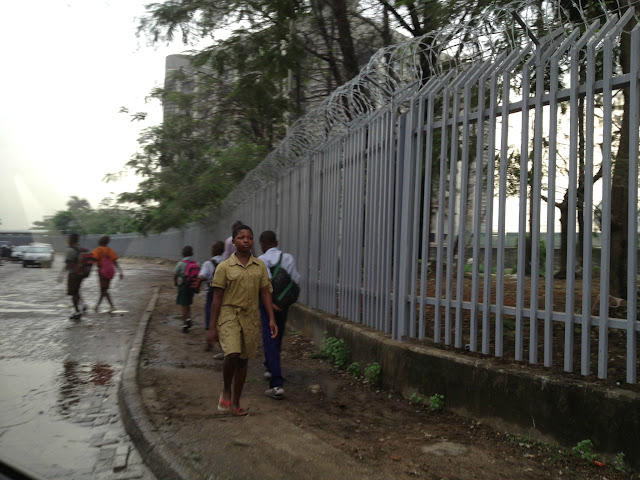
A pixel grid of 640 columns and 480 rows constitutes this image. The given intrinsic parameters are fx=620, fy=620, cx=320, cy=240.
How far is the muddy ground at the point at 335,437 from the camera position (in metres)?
3.68

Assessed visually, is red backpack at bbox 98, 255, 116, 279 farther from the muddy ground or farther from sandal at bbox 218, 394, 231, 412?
sandal at bbox 218, 394, 231, 412

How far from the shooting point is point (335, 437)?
4379 mm

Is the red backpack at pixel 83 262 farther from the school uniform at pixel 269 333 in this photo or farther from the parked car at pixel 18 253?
the parked car at pixel 18 253

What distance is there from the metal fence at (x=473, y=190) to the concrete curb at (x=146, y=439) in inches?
90.2

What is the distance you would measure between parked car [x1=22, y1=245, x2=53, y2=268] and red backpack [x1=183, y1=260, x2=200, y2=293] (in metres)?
25.9

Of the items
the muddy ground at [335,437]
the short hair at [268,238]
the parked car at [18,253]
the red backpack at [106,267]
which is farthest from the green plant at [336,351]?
the parked car at [18,253]

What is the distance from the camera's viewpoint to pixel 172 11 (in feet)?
39.7

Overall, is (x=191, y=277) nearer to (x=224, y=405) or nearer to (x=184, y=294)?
(x=184, y=294)

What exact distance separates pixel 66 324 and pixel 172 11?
6.30 m

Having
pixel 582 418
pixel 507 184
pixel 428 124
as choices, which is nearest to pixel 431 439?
pixel 582 418

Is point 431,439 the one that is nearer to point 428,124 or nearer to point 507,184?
point 507,184

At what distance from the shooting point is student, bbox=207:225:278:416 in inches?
187

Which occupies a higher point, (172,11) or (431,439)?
(172,11)

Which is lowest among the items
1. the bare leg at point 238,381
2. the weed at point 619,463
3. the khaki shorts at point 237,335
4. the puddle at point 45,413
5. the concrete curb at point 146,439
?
the puddle at point 45,413
